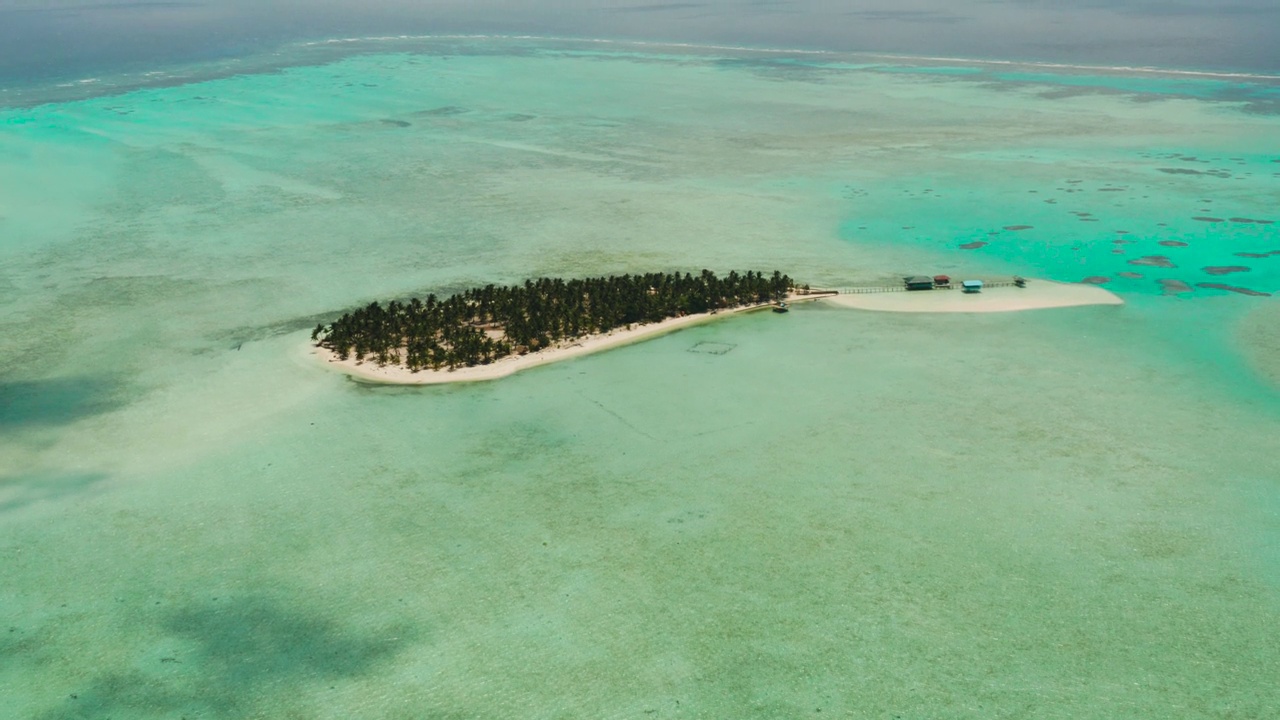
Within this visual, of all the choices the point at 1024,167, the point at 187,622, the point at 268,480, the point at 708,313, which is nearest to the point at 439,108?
the point at 1024,167

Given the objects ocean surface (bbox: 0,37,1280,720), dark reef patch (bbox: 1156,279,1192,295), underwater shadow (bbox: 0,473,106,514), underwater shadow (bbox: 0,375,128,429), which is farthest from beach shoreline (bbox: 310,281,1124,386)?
underwater shadow (bbox: 0,473,106,514)

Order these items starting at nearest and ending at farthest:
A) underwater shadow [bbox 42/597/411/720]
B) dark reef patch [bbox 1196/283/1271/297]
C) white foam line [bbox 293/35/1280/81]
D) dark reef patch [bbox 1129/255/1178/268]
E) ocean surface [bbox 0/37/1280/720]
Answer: underwater shadow [bbox 42/597/411/720], ocean surface [bbox 0/37/1280/720], dark reef patch [bbox 1196/283/1271/297], dark reef patch [bbox 1129/255/1178/268], white foam line [bbox 293/35/1280/81]

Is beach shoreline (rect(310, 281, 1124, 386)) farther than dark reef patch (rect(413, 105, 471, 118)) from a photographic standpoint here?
No

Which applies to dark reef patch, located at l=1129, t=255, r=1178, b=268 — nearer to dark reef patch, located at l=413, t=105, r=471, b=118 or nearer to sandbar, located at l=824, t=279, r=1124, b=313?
sandbar, located at l=824, t=279, r=1124, b=313

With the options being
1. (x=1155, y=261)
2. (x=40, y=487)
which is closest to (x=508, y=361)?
(x=40, y=487)

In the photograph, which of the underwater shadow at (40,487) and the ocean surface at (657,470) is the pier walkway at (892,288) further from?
the underwater shadow at (40,487)

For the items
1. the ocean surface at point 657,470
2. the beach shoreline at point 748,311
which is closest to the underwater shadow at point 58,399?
the ocean surface at point 657,470

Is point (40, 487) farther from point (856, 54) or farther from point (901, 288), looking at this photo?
point (856, 54)

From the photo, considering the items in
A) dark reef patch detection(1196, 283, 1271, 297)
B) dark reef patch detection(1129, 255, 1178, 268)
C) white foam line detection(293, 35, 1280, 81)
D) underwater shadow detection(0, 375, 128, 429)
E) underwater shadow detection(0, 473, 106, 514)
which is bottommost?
underwater shadow detection(0, 473, 106, 514)
